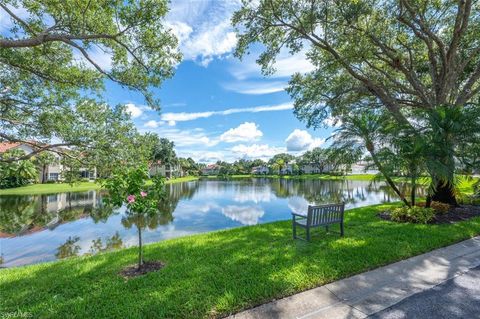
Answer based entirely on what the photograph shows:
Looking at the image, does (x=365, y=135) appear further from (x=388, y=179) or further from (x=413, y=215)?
(x=413, y=215)

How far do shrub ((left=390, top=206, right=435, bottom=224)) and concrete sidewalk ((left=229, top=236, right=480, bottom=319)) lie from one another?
2.87 metres

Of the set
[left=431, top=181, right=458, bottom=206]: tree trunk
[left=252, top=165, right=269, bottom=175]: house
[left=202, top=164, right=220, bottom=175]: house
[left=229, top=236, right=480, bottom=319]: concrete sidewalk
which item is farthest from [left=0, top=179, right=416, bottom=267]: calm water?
[left=202, top=164, right=220, bottom=175]: house

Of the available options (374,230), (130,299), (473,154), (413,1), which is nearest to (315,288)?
(130,299)

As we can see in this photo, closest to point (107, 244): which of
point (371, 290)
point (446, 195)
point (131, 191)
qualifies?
point (131, 191)

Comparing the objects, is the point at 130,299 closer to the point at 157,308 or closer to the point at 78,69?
the point at 157,308

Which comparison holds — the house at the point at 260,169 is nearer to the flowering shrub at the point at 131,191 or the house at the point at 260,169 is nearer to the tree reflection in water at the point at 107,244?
the tree reflection in water at the point at 107,244

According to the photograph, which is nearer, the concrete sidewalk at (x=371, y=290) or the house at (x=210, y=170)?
the concrete sidewalk at (x=371, y=290)

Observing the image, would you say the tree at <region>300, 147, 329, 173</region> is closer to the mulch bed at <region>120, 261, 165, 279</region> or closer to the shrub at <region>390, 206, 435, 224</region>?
the shrub at <region>390, 206, 435, 224</region>

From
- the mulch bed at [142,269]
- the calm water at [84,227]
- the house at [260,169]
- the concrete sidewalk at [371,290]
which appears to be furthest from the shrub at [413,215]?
the house at [260,169]

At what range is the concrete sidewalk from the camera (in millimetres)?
3381

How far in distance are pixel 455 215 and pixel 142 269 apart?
10833 mm

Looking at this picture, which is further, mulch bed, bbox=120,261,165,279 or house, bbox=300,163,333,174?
house, bbox=300,163,333,174

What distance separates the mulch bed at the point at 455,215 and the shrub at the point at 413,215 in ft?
0.69

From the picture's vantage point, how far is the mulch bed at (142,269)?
185 inches
